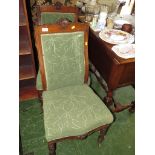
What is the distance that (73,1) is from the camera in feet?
8.55

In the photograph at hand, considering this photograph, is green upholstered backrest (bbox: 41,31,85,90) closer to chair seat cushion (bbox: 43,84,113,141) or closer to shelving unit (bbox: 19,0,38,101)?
chair seat cushion (bbox: 43,84,113,141)

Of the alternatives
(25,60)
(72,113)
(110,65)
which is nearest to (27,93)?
(25,60)

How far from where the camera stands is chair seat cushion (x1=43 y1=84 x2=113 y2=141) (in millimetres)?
1653

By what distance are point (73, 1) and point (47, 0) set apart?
0.34 m

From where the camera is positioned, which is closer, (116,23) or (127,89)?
(116,23)

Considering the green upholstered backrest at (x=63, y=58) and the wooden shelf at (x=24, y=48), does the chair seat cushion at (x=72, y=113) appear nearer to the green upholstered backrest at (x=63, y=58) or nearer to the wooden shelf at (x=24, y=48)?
the green upholstered backrest at (x=63, y=58)

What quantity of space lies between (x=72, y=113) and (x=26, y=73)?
0.88 m

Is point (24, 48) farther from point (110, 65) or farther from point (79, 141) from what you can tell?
point (79, 141)

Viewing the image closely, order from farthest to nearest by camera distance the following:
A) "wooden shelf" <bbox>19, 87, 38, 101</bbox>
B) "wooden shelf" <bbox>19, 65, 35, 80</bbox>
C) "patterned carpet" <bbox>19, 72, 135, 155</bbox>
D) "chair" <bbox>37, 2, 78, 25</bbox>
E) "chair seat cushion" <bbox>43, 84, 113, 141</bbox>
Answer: "wooden shelf" <bbox>19, 87, 38, 101</bbox> → "wooden shelf" <bbox>19, 65, 35, 80</bbox> → "chair" <bbox>37, 2, 78, 25</bbox> → "patterned carpet" <bbox>19, 72, 135, 155</bbox> → "chair seat cushion" <bbox>43, 84, 113, 141</bbox>

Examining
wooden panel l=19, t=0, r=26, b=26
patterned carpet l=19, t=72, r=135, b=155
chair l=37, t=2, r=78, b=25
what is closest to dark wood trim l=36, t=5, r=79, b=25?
chair l=37, t=2, r=78, b=25

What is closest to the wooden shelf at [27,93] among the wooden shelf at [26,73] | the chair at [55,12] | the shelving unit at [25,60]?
the shelving unit at [25,60]
